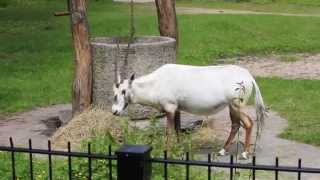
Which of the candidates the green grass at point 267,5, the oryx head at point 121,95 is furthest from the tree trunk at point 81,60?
the green grass at point 267,5

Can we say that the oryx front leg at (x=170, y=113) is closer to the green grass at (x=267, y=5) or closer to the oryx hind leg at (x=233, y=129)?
the oryx hind leg at (x=233, y=129)

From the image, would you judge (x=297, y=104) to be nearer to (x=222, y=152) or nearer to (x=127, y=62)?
(x=127, y=62)

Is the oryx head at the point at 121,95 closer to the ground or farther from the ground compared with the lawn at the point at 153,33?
farther from the ground

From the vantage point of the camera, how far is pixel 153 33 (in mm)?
18359

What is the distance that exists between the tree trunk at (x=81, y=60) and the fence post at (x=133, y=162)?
520 cm

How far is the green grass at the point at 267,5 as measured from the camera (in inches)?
1052

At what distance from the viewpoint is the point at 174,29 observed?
10422 millimetres

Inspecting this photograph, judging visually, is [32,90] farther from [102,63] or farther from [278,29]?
[278,29]

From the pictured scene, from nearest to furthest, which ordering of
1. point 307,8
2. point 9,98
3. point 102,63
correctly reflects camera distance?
point 102,63 < point 9,98 < point 307,8

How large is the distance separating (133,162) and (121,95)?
13.0 ft

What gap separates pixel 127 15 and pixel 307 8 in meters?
8.19

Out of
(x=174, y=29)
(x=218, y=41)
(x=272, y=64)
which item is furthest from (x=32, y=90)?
(x=218, y=41)

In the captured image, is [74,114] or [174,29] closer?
[74,114]

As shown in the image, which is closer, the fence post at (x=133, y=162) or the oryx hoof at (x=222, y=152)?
the fence post at (x=133, y=162)
